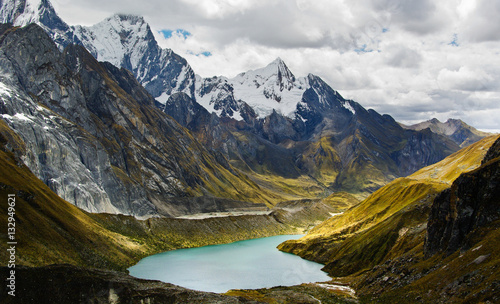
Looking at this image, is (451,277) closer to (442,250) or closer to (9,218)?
(442,250)

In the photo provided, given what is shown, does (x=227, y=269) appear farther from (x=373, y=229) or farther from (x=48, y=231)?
(x=48, y=231)

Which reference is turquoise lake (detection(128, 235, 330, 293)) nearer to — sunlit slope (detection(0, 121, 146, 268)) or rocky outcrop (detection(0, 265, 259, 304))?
sunlit slope (detection(0, 121, 146, 268))

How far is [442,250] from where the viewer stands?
226 ft

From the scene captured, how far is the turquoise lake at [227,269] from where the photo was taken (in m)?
111

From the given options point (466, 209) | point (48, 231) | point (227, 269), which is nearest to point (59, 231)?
point (48, 231)

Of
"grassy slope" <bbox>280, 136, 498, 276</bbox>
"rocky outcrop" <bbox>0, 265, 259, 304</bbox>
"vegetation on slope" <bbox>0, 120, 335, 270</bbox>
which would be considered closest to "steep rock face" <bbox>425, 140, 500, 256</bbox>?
"grassy slope" <bbox>280, 136, 498, 276</bbox>

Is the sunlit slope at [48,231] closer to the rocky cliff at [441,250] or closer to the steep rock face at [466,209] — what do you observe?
the rocky cliff at [441,250]

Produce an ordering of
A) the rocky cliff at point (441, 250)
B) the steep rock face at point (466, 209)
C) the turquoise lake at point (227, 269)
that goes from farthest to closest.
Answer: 1. the turquoise lake at point (227, 269)
2. the steep rock face at point (466, 209)
3. the rocky cliff at point (441, 250)

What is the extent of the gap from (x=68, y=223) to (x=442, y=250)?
10061 cm

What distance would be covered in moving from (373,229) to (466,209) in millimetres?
68828

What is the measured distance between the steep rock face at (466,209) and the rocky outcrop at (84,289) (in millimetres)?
39517

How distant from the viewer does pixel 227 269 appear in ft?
425

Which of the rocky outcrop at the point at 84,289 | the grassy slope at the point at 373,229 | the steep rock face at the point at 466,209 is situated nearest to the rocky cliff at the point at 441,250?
the steep rock face at the point at 466,209

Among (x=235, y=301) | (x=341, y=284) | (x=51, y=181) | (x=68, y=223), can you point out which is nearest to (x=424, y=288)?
(x=235, y=301)
